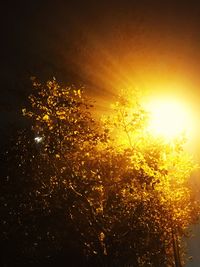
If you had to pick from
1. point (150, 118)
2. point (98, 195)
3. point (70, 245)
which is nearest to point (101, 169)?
point (98, 195)

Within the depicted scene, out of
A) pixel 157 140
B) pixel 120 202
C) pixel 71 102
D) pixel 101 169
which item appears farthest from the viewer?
pixel 157 140

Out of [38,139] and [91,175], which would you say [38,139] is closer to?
[38,139]

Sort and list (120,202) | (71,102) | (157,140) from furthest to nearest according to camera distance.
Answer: (157,140), (120,202), (71,102)

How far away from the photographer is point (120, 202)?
929 inches

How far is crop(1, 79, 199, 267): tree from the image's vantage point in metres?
20.5

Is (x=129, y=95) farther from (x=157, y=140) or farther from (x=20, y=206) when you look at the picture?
(x=20, y=206)

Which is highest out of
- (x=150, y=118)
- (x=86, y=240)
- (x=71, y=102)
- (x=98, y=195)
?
(x=150, y=118)

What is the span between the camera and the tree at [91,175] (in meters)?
20.5

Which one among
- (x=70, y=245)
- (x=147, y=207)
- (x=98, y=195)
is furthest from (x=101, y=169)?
(x=70, y=245)

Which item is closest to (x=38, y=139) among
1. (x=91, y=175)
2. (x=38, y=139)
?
(x=38, y=139)

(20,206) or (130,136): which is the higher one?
(130,136)

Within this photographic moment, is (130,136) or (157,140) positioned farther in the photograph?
(157,140)

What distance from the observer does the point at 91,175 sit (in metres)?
22.0

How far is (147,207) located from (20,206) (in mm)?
7051
